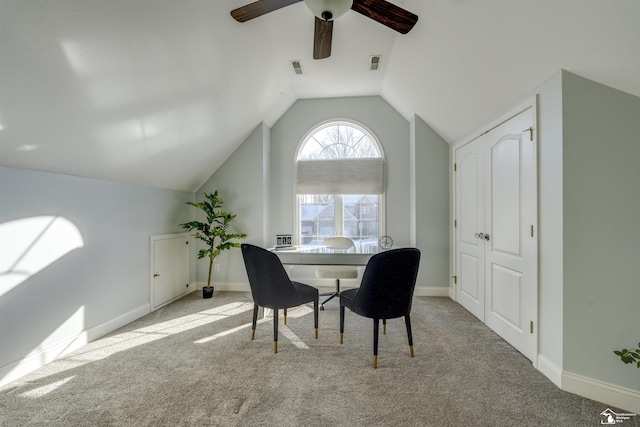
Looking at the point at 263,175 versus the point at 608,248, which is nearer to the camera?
the point at 608,248

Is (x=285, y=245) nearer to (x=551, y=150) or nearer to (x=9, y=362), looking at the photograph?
(x=9, y=362)

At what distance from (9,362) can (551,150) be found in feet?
13.4

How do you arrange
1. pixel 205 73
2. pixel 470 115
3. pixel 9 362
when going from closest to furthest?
pixel 9 362
pixel 205 73
pixel 470 115

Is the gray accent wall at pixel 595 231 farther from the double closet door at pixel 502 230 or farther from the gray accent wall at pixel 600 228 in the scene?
the double closet door at pixel 502 230

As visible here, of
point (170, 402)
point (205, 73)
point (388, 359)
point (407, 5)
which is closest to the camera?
point (170, 402)

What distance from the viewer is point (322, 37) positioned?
6.64 feet

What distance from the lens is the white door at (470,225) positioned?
2.85 m

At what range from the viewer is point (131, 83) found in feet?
6.32

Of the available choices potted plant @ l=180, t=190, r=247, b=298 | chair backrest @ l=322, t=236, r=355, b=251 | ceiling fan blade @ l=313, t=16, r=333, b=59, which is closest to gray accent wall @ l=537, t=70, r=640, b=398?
ceiling fan blade @ l=313, t=16, r=333, b=59

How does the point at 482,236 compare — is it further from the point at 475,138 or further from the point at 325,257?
the point at 325,257

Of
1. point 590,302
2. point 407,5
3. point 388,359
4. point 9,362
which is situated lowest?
point 388,359

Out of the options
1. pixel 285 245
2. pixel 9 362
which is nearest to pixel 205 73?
pixel 285 245

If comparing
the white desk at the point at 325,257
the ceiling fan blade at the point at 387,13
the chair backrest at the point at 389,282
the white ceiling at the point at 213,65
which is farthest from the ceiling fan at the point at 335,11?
the white desk at the point at 325,257

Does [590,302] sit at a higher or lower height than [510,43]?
lower
